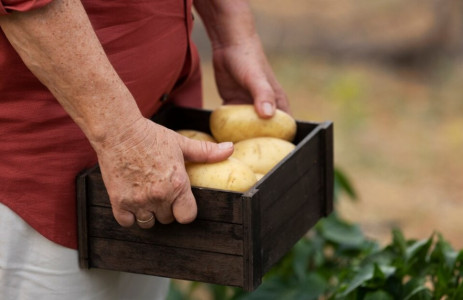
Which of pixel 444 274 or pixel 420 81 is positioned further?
pixel 420 81

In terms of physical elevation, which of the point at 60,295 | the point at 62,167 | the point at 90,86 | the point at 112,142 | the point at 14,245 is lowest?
the point at 60,295

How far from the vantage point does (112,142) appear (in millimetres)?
1619

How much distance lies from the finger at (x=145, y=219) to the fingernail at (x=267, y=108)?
47 cm

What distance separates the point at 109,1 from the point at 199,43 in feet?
15.2

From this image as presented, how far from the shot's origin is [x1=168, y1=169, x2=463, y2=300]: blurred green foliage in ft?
7.94

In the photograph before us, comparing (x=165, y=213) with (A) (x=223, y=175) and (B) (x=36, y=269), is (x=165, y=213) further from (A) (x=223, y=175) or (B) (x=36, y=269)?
(B) (x=36, y=269)

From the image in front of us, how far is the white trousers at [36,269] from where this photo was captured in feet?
5.72

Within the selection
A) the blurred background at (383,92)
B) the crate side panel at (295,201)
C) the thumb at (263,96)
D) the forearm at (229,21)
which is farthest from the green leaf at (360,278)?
the blurred background at (383,92)

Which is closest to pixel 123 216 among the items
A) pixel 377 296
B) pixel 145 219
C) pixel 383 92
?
pixel 145 219

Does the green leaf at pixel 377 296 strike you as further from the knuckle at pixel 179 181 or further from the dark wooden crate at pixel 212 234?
the knuckle at pixel 179 181

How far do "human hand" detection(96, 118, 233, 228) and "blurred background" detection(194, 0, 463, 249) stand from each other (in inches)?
94.9

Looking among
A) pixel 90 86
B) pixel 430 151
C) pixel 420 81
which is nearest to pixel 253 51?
pixel 90 86

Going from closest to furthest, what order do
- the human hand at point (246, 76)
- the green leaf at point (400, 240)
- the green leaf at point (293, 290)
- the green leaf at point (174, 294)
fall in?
the human hand at point (246, 76) < the green leaf at point (400, 240) < the green leaf at point (293, 290) < the green leaf at point (174, 294)

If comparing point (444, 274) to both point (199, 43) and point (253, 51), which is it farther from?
point (199, 43)
